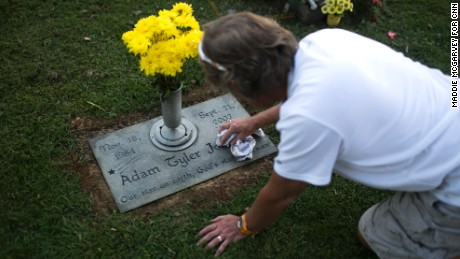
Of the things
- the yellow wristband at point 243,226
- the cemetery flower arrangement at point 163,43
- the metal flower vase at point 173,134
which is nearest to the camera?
the cemetery flower arrangement at point 163,43

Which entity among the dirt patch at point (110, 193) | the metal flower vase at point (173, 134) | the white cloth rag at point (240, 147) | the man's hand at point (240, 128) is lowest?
the dirt patch at point (110, 193)

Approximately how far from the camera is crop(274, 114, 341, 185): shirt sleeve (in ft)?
5.25

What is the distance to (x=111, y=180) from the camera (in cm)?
285

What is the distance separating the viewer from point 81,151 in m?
3.06

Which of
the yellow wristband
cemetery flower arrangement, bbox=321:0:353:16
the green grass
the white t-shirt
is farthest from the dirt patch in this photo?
cemetery flower arrangement, bbox=321:0:353:16

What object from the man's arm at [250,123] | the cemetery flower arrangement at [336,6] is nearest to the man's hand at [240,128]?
the man's arm at [250,123]

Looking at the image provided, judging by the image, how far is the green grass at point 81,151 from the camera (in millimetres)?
2594

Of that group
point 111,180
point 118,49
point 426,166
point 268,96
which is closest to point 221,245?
point 111,180

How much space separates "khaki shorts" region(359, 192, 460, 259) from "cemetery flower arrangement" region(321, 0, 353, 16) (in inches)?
95.1

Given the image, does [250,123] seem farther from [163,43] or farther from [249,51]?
[249,51]

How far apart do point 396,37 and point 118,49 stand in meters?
2.97

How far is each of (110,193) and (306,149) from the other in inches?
67.7

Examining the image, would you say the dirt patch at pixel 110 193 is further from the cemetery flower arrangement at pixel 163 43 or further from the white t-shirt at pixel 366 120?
the white t-shirt at pixel 366 120

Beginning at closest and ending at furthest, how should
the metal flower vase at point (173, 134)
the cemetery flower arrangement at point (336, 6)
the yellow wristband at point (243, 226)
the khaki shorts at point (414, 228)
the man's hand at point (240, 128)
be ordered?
the khaki shorts at point (414, 228)
the yellow wristband at point (243, 226)
the man's hand at point (240, 128)
the metal flower vase at point (173, 134)
the cemetery flower arrangement at point (336, 6)
